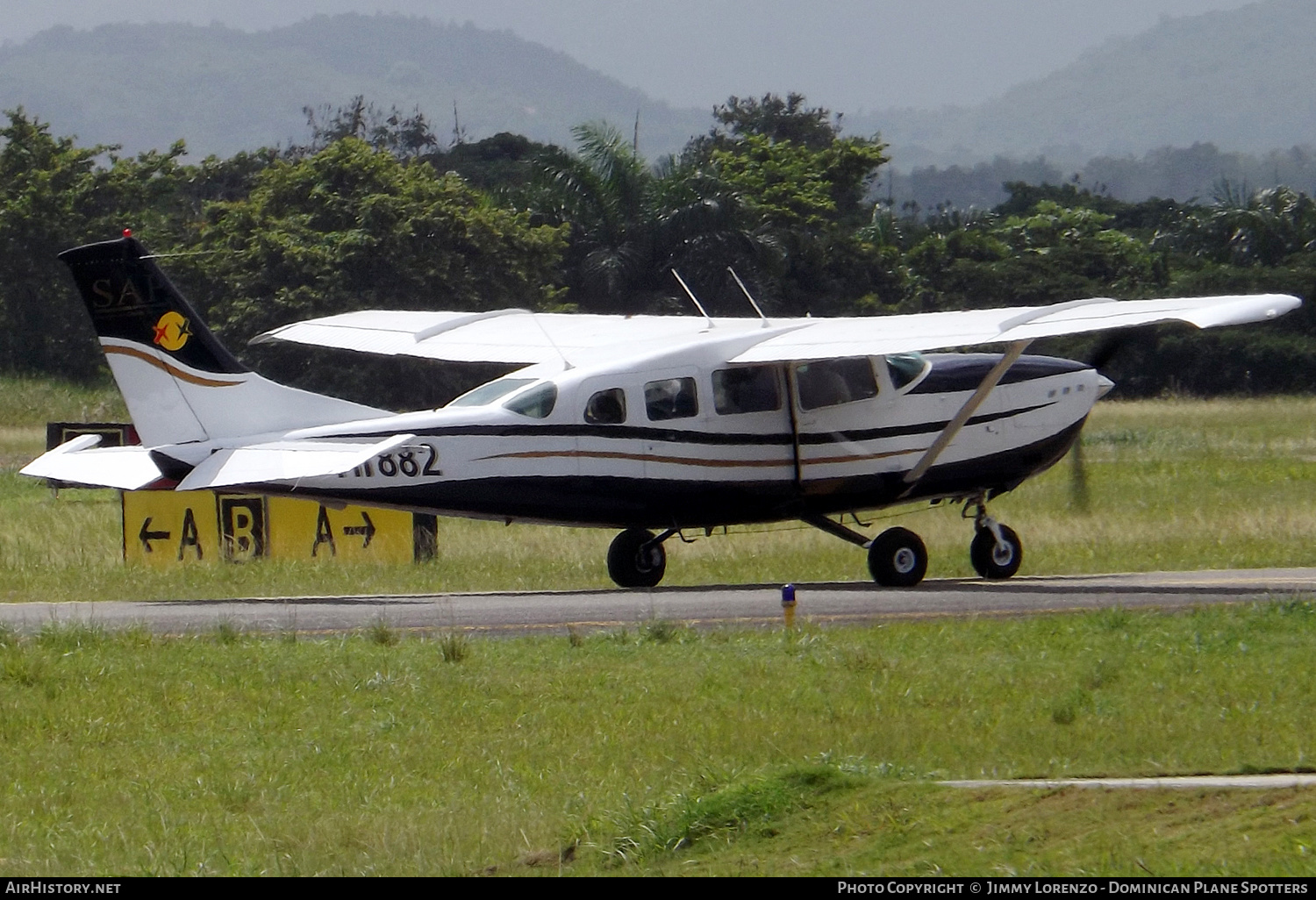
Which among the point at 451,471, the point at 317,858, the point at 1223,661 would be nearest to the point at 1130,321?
the point at 1223,661

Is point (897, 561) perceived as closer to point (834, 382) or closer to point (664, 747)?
point (834, 382)

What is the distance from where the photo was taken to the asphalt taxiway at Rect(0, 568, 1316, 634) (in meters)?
14.4

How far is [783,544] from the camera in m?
22.7

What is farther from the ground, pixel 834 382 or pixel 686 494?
pixel 834 382

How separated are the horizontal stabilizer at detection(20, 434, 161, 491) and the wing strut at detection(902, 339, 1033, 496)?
295 inches

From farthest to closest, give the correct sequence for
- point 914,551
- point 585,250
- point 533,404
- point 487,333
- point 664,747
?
point 585,250
point 487,333
point 914,551
point 533,404
point 664,747

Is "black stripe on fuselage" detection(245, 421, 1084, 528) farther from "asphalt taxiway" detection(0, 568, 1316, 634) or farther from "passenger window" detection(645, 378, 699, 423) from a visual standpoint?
"asphalt taxiway" detection(0, 568, 1316, 634)

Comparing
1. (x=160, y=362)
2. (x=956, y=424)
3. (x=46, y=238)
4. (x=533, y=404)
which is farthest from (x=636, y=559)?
(x=46, y=238)

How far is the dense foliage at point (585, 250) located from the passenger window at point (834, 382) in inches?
1191

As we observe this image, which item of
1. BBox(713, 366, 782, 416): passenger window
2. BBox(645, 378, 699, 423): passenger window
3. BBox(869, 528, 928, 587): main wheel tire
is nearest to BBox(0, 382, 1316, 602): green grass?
BBox(869, 528, 928, 587): main wheel tire

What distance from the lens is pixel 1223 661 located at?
35.5ft

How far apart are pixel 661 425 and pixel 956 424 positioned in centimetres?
309

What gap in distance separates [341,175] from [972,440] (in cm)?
3874

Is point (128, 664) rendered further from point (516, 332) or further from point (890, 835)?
point (516, 332)
